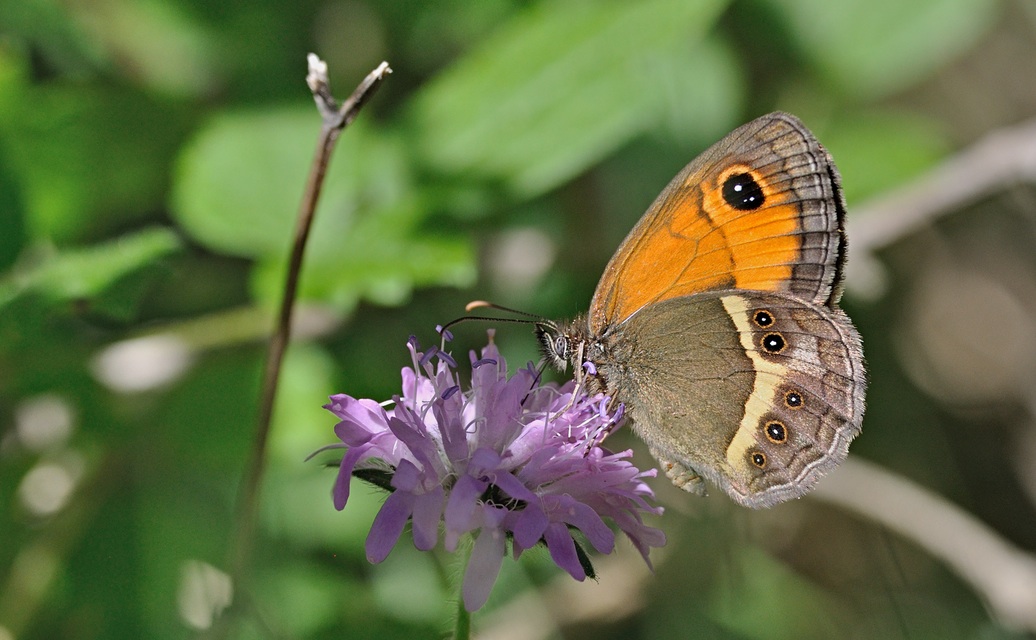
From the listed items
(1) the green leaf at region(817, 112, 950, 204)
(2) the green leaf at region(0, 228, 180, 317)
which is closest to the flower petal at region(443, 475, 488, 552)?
(2) the green leaf at region(0, 228, 180, 317)

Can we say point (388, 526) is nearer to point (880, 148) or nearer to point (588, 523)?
point (588, 523)

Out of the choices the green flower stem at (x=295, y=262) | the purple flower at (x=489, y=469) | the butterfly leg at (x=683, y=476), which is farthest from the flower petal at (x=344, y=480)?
the butterfly leg at (x=683, y=476)

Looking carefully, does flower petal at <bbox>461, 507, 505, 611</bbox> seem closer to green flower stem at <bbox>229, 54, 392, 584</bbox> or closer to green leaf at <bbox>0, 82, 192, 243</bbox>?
green flower stem at <bbox>229, 54, 392, 584</bbox>

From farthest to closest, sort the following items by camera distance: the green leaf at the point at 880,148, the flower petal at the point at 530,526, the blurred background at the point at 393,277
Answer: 1. the green leaf at the point at 880,148
2. the blurred background at the point at 393,277
3. the flower petal at the point at 530,526

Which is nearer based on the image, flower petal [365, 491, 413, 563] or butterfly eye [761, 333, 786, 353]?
flower petal [365, 491, 413, 563]

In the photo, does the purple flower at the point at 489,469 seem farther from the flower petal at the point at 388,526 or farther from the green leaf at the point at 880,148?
the green leaf at the point at 880,148

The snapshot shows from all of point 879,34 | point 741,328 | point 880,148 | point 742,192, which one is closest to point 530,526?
point 741,328

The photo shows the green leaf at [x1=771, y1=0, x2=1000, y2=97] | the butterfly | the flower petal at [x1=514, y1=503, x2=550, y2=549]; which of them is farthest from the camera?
the green leaf at [x1=771, y1=0, x2=1000, y2=97]

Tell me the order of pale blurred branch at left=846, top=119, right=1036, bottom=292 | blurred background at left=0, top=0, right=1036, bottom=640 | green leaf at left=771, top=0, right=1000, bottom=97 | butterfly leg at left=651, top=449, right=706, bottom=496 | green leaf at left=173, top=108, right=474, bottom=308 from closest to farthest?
butterfly leg at left=651, top=449, right=706, bottom=496
green leaf at left=173, top=108, right=474, bottom=308
blurred background at left=0, top=0, right=1036, bottom=640
pale blurred branch at left=846, top=119, right=1036, bottom=292
green leaf at left=771, top=0, right=1000, bottom=97
